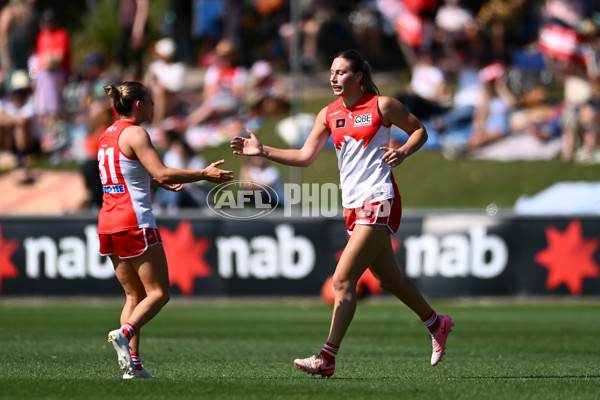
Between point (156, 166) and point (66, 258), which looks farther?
point (66, 258)

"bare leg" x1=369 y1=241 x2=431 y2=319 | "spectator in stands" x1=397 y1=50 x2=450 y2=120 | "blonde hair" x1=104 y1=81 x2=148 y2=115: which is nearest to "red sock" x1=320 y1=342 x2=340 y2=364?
"bare leg" x1=369 y1=241 x2=431 y2=319

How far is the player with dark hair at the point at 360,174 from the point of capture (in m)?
7.07

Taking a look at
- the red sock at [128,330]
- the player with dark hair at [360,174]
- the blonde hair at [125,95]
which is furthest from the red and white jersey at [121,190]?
the player with dark hair at [360,174]

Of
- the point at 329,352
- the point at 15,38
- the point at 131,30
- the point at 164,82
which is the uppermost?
the point at 131,30

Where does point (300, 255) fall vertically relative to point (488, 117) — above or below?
below

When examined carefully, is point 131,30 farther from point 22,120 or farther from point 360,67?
point 360,67

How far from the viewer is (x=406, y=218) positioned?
16.0 m

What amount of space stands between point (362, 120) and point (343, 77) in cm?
35

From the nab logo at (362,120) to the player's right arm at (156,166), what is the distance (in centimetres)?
102

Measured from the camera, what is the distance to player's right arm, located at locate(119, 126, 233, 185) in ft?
22.1

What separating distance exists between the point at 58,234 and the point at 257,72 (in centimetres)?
695

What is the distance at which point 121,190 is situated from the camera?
271 inches

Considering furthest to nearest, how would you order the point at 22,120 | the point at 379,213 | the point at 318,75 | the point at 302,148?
the point at 318,75 < the point at 22,120 < the point at 302,148 < the point at 379,213

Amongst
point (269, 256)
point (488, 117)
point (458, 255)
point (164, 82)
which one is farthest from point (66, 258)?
point (488, 117)
